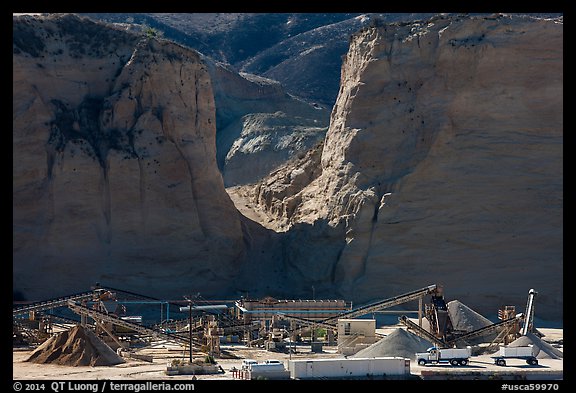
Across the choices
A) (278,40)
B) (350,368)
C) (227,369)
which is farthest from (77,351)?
(278,40)

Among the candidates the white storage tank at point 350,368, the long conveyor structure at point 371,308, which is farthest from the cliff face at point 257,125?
the white storage tank at point 350,368

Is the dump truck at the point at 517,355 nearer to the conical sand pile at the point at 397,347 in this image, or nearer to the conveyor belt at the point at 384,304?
the conical sand pile at the point at 397,347

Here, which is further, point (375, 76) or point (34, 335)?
point (375, 76)

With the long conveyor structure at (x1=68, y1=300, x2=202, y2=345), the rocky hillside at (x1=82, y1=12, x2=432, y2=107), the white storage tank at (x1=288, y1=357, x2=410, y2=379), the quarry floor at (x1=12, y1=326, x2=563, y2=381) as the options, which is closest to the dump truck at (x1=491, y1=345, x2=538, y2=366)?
the quarry floor at (x1=12, y1=326, x2=563, y2=381)

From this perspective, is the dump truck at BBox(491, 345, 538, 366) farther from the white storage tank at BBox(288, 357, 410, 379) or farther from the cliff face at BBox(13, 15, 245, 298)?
the cliff face at BBox(13, 15, 245, 298)
